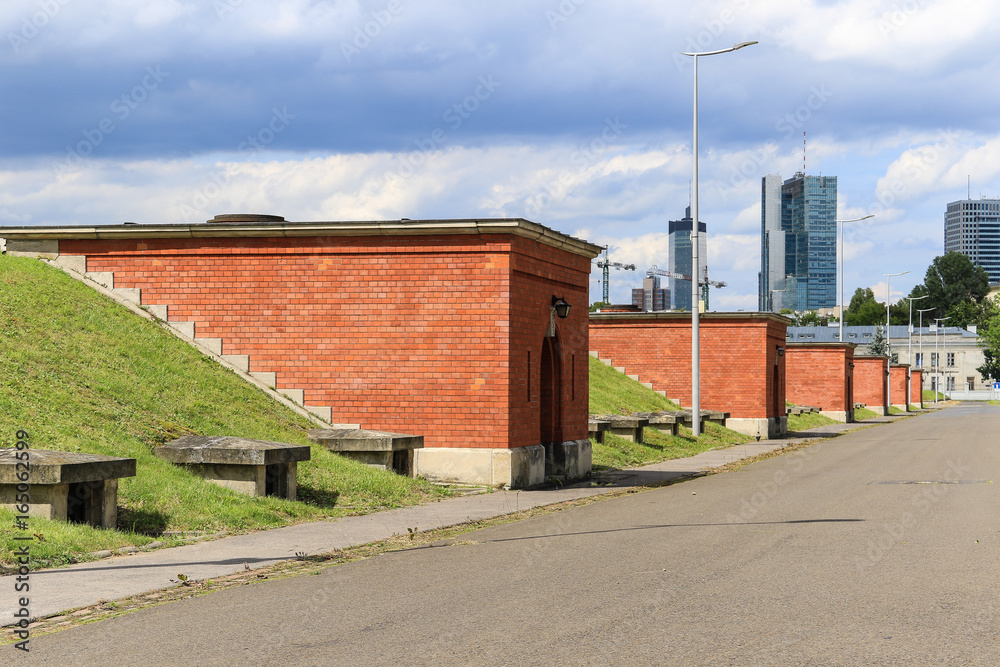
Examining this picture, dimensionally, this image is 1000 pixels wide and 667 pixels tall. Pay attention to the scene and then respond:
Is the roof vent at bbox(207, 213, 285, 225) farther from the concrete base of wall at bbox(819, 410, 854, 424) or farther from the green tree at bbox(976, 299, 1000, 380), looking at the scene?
the green tree at bbox(976, 299, 1000, 380)

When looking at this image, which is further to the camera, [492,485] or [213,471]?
[492,485]

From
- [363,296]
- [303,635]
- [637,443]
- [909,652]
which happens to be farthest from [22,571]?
[637,443]

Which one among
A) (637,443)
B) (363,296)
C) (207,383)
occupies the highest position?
(363,296)

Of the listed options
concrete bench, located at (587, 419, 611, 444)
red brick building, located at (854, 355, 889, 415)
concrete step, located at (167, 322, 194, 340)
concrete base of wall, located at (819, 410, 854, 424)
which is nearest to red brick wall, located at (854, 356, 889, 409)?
red brick building, located at (854, 355, 889, 415)

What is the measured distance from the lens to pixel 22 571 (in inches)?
359

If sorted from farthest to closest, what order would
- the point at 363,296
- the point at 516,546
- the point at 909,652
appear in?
the point at 363,296 < the point at 516,546 < the point at 909,652

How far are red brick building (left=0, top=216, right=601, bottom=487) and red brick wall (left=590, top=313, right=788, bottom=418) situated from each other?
65.6ft

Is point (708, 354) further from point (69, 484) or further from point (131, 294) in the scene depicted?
point (69, 484)

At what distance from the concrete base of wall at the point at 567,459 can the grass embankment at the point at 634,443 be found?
1.67 meters

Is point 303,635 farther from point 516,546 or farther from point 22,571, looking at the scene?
point 516,546

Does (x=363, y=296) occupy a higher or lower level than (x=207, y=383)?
higher

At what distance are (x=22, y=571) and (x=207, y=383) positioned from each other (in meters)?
9.05

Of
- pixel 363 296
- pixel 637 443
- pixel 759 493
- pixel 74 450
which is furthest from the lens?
pixel 637 443

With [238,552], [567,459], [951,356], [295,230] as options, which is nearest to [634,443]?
[567,459]
